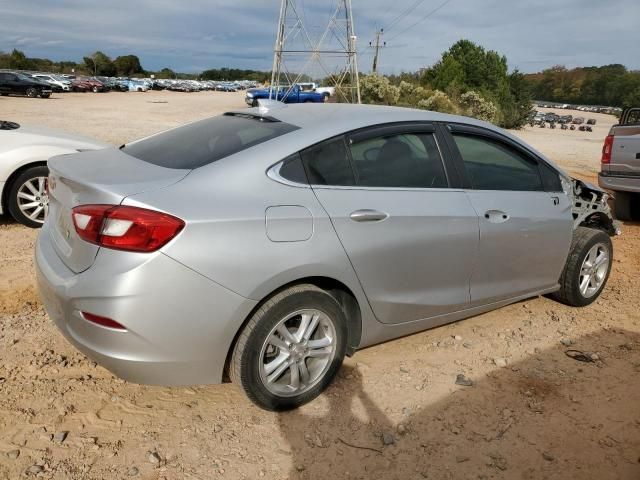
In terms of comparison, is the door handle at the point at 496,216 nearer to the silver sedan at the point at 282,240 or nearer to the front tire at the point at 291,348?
the silver sedan at the point at 282,240

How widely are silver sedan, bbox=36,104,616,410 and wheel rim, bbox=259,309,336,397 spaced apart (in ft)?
0.04

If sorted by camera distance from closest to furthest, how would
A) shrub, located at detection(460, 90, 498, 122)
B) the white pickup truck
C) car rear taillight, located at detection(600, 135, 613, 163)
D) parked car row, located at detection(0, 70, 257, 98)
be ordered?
the white pickup truck
car rear taillight, located at detection(600, 135, 613, 163)
shrub, located at detection(460, 90, 498, 122)
parked car row, located at detection(0, 70, 257, 98)

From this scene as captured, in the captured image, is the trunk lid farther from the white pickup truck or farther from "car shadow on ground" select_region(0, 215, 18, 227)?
the white pickup truck

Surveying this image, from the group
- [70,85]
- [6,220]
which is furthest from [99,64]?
[6,220]

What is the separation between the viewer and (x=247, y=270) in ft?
8.04

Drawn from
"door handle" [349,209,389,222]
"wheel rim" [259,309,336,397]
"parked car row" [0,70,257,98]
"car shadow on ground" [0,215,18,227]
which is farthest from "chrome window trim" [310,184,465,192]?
"parked car row" [0,70,257,98]

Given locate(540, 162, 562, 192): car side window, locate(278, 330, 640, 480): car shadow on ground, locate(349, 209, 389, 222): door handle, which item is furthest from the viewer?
locate(540, 162, 562, 192): car side window

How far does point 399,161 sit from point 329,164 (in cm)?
54

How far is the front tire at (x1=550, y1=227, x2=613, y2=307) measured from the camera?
13.9ft

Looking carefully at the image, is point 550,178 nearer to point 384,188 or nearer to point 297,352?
point 384,188

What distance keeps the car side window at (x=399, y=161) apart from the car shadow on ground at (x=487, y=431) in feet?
4.07

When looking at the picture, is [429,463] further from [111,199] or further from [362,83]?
[362,83]

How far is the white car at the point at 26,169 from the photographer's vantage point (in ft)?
17.9

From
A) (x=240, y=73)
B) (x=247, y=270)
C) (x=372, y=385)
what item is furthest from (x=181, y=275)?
(x=240, y=73)
